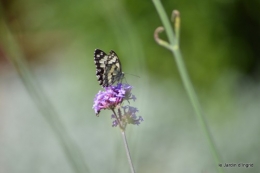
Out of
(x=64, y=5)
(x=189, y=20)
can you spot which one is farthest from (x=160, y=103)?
(x=64, y=5)

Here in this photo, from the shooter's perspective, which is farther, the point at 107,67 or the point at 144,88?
the point at 144,88

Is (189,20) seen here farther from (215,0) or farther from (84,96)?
(84,96)

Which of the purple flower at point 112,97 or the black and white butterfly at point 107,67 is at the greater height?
the black and white butterfly at point 107,67

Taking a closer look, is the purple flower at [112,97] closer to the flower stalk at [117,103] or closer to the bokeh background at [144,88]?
the flower stalk at [117,103]

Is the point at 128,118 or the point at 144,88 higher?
the point at 128,118

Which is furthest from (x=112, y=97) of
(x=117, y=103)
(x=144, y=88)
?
(x=144, y=88)

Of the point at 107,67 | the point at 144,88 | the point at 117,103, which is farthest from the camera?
the point at 144,88

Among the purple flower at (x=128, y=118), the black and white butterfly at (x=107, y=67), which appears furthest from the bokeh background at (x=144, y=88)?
the purple flower at (x=128, y=118)

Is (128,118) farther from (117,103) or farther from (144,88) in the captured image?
(144,88)
